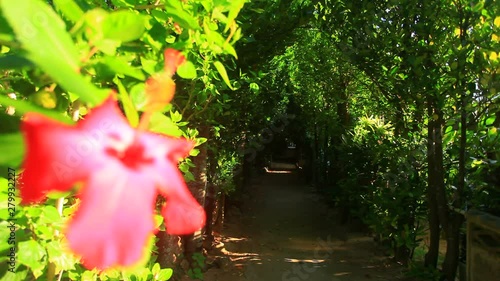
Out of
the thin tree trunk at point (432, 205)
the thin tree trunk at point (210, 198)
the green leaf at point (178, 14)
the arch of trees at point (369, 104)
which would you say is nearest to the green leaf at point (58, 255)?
the arch of trees at point (369, 104)

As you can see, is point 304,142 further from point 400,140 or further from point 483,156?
point 483,156

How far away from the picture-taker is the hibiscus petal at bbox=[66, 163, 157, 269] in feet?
0.58

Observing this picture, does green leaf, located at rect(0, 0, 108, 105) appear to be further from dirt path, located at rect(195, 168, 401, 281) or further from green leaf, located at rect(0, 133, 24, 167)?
dirt path, located at rect(195, 168, 401, 281)

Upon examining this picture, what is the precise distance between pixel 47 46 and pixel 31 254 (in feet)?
1.68

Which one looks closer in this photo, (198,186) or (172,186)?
(172,186)

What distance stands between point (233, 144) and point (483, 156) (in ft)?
13.9

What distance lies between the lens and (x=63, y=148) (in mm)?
190

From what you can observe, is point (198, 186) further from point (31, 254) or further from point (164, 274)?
point (31, 254)

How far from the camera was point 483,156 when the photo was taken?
3.51 meters

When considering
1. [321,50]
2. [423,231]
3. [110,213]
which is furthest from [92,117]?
[321,50]

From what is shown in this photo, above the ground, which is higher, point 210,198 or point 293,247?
point 210,198

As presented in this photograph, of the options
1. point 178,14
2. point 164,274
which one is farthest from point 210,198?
point 178,14

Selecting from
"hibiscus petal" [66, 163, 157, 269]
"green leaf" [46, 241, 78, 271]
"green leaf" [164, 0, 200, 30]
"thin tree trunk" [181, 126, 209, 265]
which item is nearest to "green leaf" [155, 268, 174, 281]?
"green leaf" [46, 241, 78, 271]

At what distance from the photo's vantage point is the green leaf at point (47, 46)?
0.20 metres
